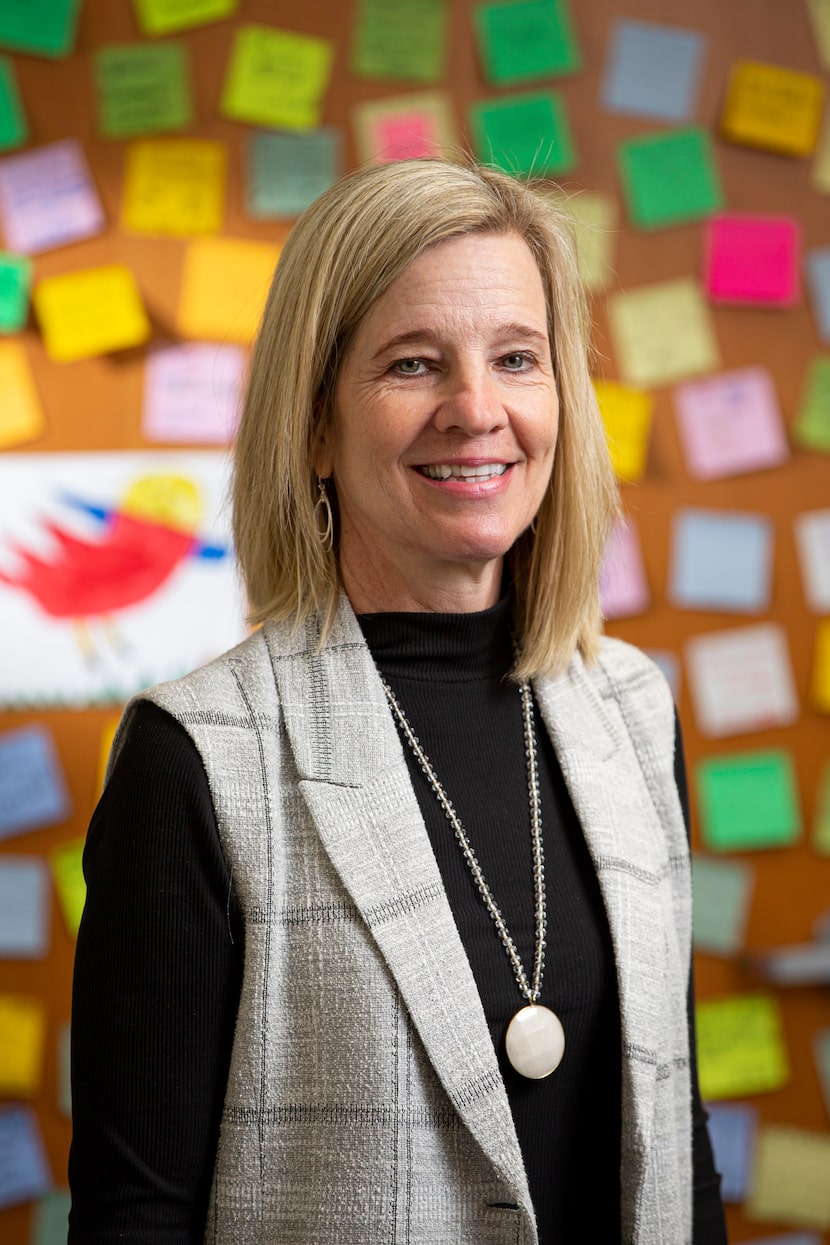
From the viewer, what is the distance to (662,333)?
6.88 ft

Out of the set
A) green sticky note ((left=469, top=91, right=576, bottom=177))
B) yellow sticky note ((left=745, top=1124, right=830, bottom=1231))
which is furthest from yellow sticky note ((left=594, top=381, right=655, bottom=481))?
yellow sticky note ((left=745, top=1124, right=830, bottom=1231))

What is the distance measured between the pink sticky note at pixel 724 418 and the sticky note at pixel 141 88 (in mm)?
939

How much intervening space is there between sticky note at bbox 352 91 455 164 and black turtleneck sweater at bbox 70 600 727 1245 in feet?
3.74

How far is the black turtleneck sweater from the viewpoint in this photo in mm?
923

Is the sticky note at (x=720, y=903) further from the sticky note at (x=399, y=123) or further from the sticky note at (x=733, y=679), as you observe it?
the sticky note at (x=399, y=123)

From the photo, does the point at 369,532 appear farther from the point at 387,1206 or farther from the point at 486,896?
the point at 387,1206

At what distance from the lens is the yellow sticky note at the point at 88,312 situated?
6.54 ft

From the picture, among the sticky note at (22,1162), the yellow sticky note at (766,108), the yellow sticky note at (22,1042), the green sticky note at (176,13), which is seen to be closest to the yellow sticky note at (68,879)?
the yellow sticky note at (22,1042)

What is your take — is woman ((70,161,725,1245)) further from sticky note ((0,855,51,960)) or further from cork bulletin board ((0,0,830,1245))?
sticky note ((0,855,51,960))

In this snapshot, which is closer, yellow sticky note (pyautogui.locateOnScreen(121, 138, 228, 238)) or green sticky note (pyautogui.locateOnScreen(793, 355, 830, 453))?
yellow sticky note (pyautogui.locateOnScreen(121, 138, 228, 238))

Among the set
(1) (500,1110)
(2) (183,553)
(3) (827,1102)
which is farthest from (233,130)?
(3) (827,1102)

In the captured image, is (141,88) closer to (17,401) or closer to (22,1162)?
(17,401)

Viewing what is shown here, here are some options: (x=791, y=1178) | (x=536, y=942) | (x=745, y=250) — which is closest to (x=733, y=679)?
(x=745, y=250)

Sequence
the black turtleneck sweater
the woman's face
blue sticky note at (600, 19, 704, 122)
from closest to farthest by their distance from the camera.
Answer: the black turtleneck sweater, the woman's face, blue sticky note at (600, 19, 704, 122)
